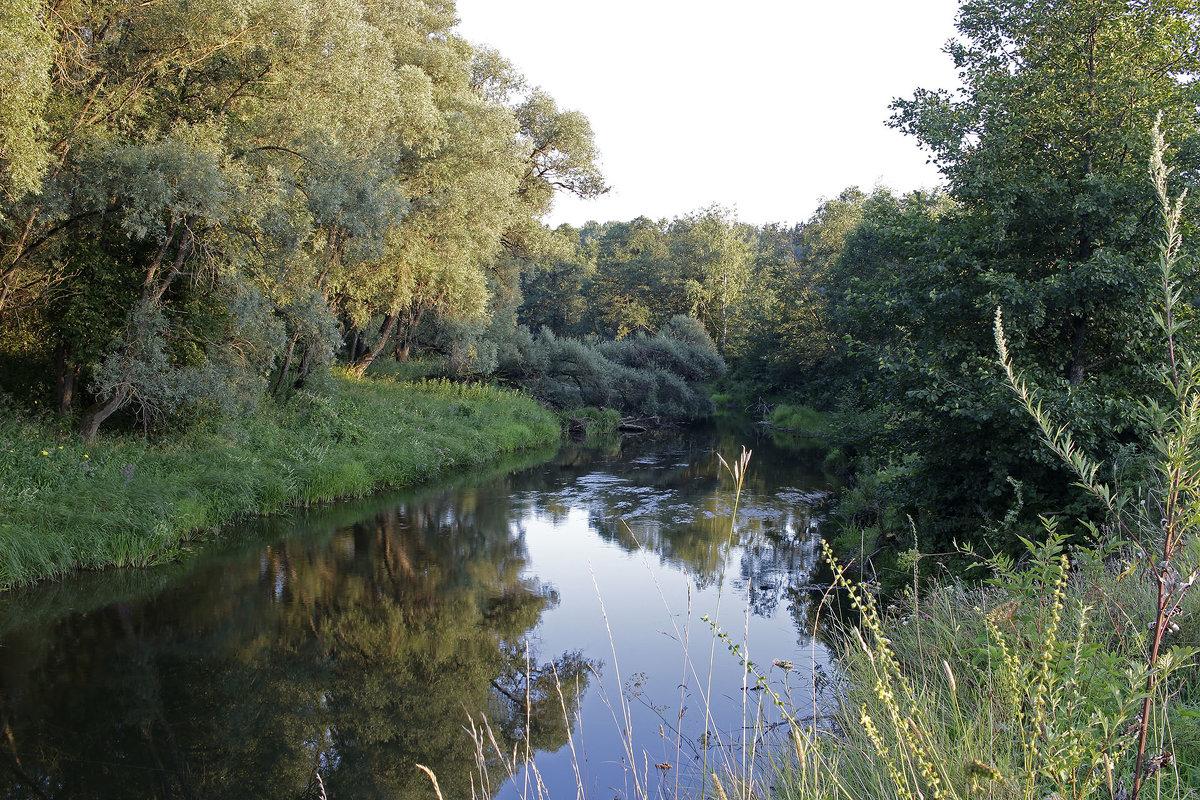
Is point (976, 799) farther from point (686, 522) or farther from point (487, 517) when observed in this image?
point (487, 517)

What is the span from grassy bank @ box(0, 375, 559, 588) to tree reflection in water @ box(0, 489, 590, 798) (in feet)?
4.02

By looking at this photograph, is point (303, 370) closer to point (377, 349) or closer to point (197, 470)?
point (377, 349)

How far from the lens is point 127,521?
10.5m

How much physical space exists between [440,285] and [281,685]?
13665 mm

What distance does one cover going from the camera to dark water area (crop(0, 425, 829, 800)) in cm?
596

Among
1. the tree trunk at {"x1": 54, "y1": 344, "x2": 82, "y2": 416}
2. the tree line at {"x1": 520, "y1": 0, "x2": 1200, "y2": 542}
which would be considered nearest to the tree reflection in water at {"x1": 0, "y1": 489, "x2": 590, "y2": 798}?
the tree trunk at {"x1": 54, "y1": 344, "x2": 82, "y2": 416}

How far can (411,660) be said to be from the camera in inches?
325

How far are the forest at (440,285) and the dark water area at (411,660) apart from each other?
115 cm

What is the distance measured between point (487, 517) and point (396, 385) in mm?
8703

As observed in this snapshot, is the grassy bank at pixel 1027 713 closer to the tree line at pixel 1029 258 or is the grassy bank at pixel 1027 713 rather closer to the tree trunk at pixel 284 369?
the tree line at pixel 1029 258

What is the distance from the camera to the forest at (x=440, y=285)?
548cm

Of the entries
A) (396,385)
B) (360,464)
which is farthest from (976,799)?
(396,385)

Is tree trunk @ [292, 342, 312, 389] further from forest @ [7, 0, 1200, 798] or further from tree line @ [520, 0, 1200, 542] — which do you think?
tree line @ [520, 0, 1200, 542]

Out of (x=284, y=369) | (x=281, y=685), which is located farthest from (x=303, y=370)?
(x=281, y=685)
